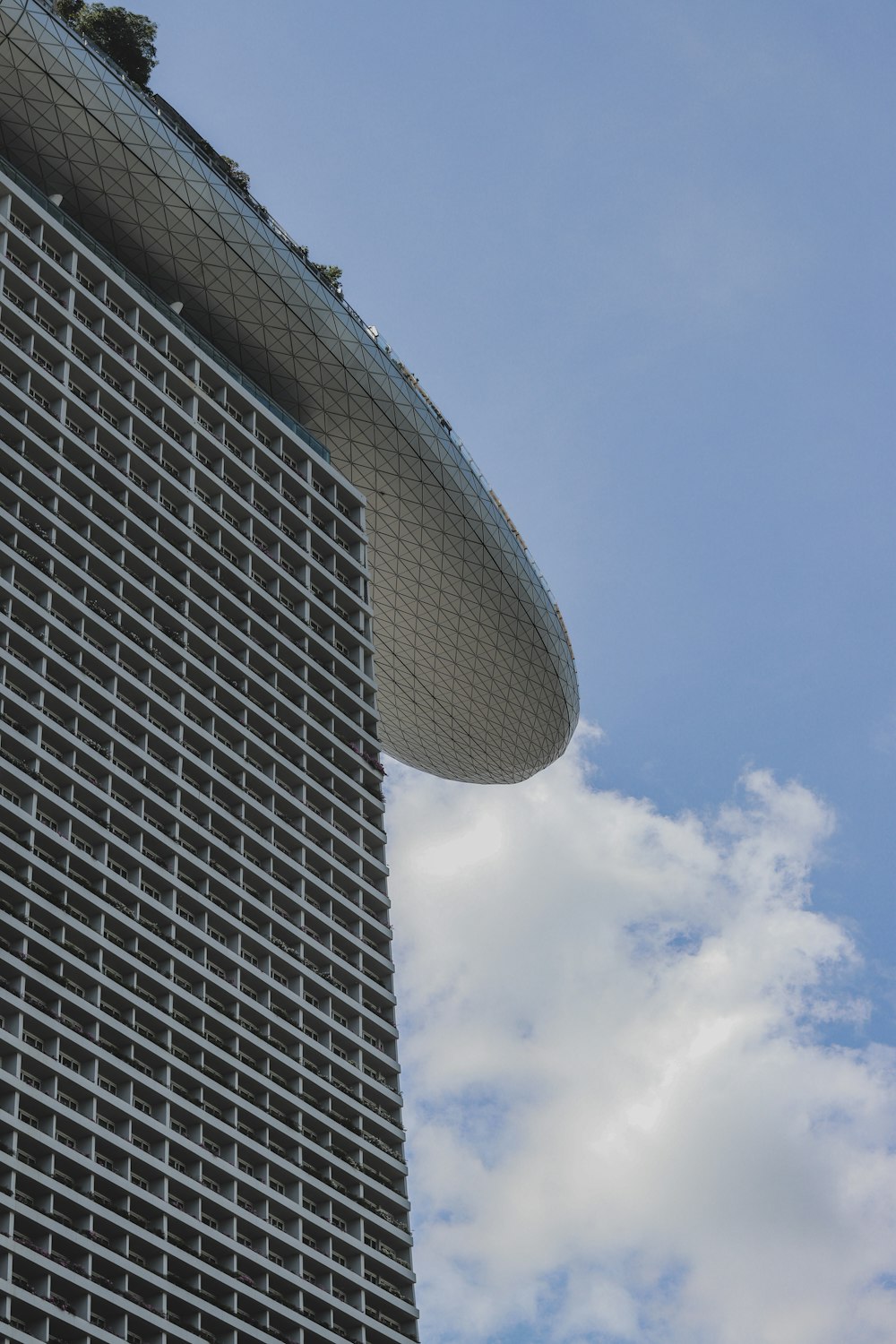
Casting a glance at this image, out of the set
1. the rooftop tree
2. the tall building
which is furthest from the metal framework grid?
the rooftop tree

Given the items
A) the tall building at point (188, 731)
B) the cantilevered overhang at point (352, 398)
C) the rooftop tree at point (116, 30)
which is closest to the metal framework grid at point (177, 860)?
the tall building at point (188, 731)

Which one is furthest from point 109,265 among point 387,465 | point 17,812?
point 17,812

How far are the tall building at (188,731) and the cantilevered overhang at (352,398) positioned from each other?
22 centimetres

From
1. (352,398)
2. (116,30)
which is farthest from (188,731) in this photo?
(116,30)

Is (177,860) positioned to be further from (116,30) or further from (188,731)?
(116,30)

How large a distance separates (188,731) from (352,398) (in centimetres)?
2848

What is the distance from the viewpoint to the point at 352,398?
359 feet

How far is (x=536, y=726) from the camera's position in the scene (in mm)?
131625

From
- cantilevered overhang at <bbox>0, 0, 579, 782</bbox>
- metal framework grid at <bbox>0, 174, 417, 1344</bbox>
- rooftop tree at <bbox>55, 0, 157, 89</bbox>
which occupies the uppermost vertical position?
rooftop tree at <bbox>55, 0, 157, 89</bbox>

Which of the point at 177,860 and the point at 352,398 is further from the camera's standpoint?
the point at 352,398

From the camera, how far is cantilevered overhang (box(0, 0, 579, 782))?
3716 inches

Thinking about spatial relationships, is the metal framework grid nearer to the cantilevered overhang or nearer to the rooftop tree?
the cantilevered overhang

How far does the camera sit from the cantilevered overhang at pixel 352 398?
310 feet

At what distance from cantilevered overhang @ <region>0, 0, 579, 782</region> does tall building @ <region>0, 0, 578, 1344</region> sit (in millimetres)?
222
